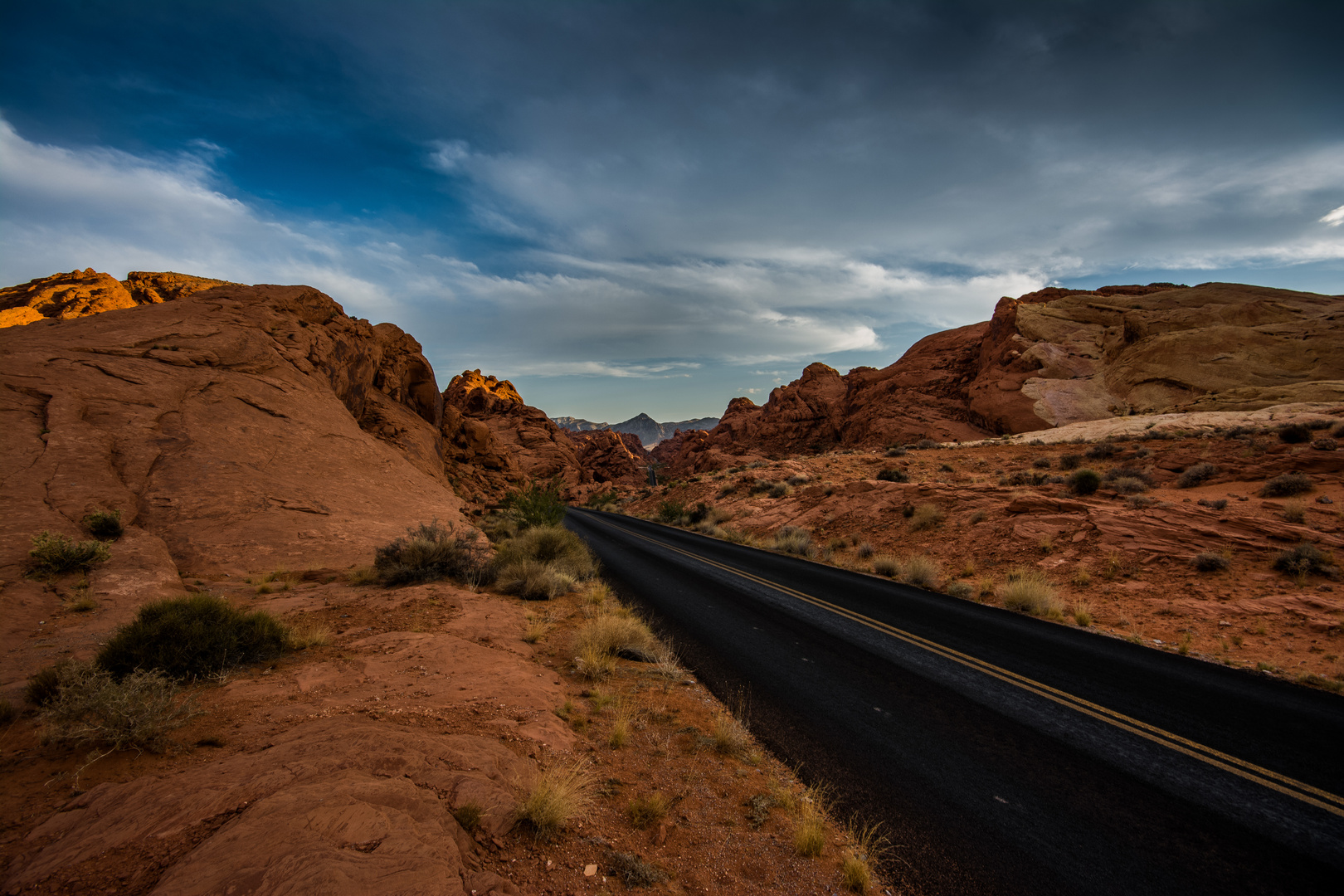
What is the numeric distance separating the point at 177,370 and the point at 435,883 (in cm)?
1665

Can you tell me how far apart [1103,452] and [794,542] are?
1304 centimetres

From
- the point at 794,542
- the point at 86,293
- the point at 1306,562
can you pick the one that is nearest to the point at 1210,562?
the point at 1306,562

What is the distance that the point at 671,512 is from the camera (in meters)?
29.5

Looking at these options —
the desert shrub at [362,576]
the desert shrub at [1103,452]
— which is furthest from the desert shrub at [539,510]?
the desert shrub at [1103,452]

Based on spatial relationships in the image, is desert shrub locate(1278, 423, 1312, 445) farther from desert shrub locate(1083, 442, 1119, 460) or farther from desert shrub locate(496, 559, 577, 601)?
desert shrub locate(496, 559, 577, 601)

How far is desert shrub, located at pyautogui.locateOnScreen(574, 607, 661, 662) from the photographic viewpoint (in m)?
6.73

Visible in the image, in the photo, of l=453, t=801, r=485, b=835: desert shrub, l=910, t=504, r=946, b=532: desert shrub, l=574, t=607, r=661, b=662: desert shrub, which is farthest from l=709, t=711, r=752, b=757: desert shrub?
l=910, t=504, r=946, b=532: desert shrub

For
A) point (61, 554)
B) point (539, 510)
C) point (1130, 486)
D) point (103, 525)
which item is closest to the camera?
point (61, 554)

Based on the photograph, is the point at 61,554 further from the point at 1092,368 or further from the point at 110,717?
the point at 1092,368

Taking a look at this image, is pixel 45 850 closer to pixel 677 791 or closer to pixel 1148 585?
pixel 677 791

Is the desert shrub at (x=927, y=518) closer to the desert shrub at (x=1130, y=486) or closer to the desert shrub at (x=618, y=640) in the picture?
the desert shrub at (x=1130, y=486)

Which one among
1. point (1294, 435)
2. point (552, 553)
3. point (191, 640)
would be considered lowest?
point (552, 553)

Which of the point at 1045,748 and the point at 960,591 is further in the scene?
the point at 960,591

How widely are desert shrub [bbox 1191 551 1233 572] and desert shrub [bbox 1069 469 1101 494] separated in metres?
5.35
